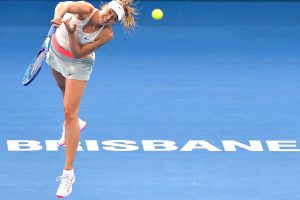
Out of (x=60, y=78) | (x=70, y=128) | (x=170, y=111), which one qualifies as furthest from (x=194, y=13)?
(x=70, y=128)

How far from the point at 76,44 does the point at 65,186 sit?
121 cm

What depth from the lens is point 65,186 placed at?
936 centimetres

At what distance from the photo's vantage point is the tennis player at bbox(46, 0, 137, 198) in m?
9.08

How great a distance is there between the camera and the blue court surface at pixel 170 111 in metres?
9.98

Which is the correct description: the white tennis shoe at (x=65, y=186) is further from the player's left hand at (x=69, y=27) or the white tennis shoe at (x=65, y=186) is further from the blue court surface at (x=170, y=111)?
the player's left hand at (x=69, y=27)

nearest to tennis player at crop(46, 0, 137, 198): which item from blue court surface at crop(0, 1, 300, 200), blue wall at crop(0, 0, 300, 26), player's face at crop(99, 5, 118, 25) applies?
player's face at crop(99, 5, 118, 25)

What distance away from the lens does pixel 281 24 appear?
1597 cm

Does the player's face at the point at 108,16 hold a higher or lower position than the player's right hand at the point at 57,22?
lower

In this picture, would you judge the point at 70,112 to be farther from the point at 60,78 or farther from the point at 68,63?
the point at 60,78

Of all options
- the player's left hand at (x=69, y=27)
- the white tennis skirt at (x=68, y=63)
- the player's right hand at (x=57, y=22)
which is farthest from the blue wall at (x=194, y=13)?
the player's right hand at (x=57, y=22)

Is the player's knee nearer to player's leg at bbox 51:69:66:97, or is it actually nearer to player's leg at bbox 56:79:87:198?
player's leg at bbox 56:79:87:198

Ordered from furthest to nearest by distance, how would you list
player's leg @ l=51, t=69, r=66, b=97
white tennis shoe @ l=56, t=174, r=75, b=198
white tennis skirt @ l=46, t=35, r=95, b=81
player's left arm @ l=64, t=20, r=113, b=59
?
player's leg @ l=51, t=69, r=66, b=97 → white tennis skirt @ l=46, t=35, r=95, b=81 → white tennis shoe @ l=56, t=174, r=75, b=198 → player's left arm @ l=64, t=20, r=113, b=59

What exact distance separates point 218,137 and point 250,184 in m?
1.31

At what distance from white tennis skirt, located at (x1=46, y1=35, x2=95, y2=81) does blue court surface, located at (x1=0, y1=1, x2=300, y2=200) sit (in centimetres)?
105
